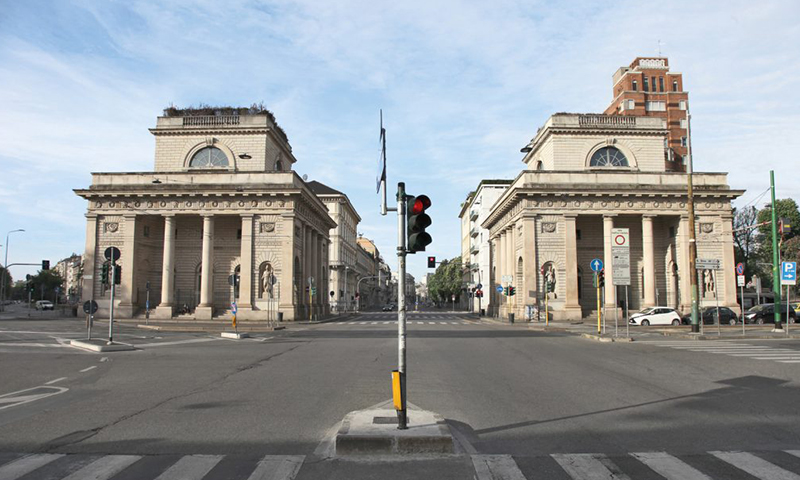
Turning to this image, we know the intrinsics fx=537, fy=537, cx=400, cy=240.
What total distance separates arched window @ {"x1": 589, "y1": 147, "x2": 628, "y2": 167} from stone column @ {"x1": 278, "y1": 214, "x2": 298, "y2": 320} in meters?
26.4

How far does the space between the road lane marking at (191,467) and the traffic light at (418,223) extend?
3.35 meters

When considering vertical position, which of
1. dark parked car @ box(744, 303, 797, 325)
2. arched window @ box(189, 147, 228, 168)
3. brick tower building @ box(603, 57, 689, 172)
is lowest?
dark parked car @ box(744, 303, 797, 325)

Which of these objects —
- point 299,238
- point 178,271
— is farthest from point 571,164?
point 178,271

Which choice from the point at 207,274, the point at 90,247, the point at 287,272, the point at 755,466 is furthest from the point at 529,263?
the point at 755,466

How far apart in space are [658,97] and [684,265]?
34531mm

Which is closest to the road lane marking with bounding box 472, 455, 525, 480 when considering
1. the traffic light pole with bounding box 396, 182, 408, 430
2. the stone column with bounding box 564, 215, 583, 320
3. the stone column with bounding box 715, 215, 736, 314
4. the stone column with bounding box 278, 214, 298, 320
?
the traffic light pole with bounding box 396, 182, 408, 430

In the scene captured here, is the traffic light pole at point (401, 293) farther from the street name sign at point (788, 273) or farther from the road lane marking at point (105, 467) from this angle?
the street name sign at point (788, 273)

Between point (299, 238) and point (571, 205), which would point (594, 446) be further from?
point (299, 238)

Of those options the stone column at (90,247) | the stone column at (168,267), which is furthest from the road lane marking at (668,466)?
the stone column at (90,247)

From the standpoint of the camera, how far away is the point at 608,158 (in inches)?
1866

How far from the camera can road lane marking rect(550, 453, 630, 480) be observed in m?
5.15

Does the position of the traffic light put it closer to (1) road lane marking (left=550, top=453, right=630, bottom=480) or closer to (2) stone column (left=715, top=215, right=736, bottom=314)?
(1) road lane marking (left=550, top=453, right=630, bottom=480)

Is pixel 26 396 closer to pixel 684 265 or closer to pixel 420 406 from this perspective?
pixel 420 406

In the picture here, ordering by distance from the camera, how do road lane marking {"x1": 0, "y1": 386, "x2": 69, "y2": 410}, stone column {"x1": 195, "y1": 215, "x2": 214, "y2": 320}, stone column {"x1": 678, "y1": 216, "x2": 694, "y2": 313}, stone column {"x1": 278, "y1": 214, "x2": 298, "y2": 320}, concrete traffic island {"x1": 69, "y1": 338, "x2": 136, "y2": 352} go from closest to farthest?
1. road lane marking {"x1": 0, "y1": 386, "x2": 69, "y2": 410}
2. concrete traffic island {"x1": 69, "y1": 338, "x2": 136, "y2": 352}
3. stone column {"x1": 278, "y1": 214, "x2": 298, "y2": 320}
4. stone column {"x1": 195, "y1": 215, "x2": 214, "y2": 320}
5. stone column {"x1": 678, "y1": 216, "x2": 694, "y2": 313}
